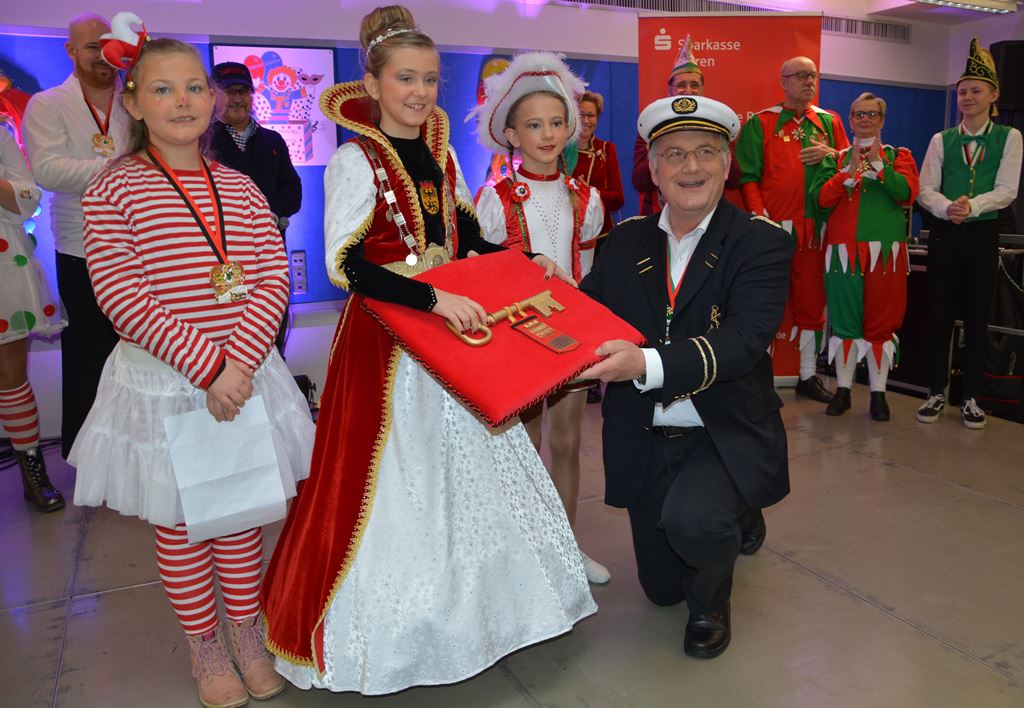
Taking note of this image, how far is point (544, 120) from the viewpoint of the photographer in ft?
8.94

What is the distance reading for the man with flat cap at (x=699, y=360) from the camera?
7.27 feet

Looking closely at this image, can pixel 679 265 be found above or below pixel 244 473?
above

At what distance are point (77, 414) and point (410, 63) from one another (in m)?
2.58

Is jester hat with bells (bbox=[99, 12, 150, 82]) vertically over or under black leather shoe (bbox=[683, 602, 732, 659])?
over

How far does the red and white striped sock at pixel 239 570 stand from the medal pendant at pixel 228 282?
63cm

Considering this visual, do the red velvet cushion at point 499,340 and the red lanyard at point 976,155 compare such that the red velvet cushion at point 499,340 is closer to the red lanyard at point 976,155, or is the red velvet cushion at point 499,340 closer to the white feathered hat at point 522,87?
the white feathered hat at point 522,87

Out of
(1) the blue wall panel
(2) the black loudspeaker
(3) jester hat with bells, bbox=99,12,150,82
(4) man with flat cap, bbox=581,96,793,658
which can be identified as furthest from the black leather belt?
(2) the black loudspeaker

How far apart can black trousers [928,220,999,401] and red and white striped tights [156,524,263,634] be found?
152 inches

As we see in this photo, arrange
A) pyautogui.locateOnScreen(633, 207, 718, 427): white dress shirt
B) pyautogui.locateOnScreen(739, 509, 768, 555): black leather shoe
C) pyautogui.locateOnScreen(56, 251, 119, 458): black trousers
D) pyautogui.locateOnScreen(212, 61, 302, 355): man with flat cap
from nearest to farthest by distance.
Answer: pyautogui.locateOnScreen(633, 207, 718, 427): white dress shirt
pyautogui.locateOnScreen(739, 509, 768, 555): black leather shoe
pyautogui.locateOnScreen(56, 251, 119, 458): black trousers
pyautogui.locateOnScreen(212, 61, 302, 355): man with flat cap

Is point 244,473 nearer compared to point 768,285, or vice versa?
point 244,473

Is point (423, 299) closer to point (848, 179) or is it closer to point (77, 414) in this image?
point (77, 414)

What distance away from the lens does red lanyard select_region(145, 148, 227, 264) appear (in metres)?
2.00

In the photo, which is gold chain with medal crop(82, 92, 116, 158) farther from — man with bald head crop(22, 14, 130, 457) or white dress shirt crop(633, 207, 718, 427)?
white dress shirt crop(633, 207, 718, 427)

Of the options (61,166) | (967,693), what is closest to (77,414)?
(61,166)
